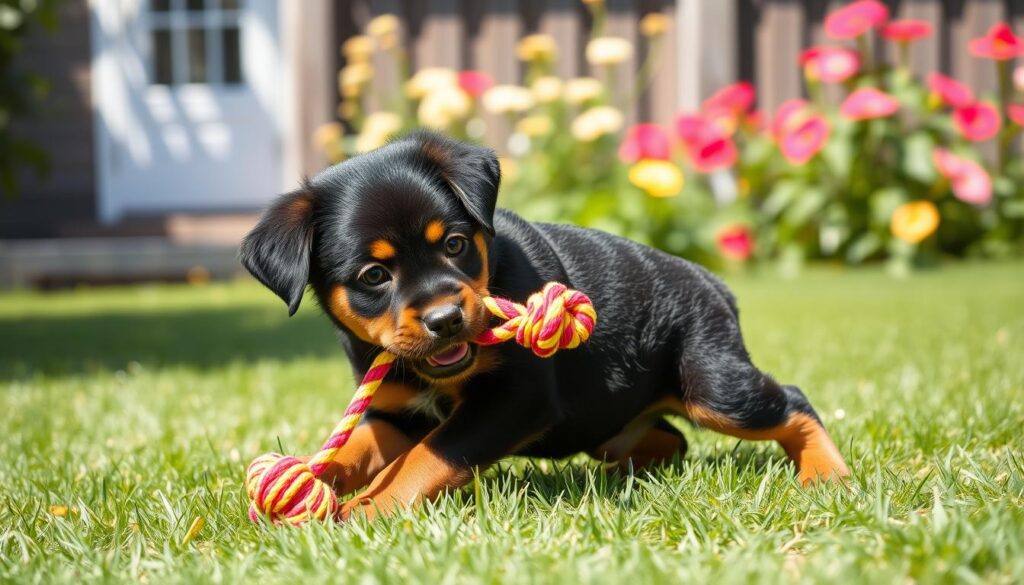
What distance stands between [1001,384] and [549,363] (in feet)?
6.03

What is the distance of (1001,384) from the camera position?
3361mm

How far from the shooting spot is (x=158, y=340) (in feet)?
19.2

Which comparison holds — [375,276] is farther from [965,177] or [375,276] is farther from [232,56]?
[232,56]

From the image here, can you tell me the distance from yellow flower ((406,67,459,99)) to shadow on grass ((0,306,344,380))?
1815 millimetres

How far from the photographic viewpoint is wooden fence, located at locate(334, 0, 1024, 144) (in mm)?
8141

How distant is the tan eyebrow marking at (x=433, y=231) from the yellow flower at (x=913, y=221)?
5.47 metres

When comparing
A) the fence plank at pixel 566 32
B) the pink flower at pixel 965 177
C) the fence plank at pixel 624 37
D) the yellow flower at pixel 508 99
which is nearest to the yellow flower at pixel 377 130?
the yellow flower at pixel 508 99

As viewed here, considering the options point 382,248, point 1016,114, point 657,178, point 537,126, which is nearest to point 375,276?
point 382,248

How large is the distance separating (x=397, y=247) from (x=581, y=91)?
5475 mm

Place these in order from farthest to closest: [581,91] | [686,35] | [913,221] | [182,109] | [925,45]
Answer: [182,109] < [686,35] < [925,45] < [581,91] < [913,221]

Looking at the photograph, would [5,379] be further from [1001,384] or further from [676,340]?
[1001,384]

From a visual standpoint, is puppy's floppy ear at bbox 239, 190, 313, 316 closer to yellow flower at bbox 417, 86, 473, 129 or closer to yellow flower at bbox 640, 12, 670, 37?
yellow flower at bbox 417, 86, 473, 129

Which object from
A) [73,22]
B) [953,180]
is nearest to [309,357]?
[953,180]

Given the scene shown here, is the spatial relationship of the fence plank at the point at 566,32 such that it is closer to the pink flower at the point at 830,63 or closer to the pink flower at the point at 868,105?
the pink flower at the point at 830,63
